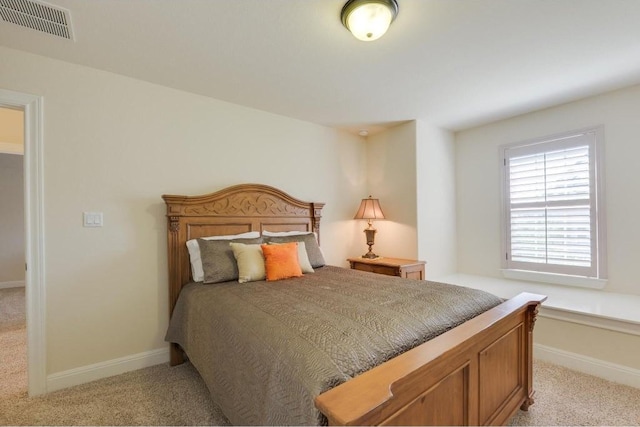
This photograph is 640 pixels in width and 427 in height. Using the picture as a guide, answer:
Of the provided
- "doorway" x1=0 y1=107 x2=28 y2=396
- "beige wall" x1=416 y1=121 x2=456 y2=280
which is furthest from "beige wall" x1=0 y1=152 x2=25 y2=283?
"beige wall" x1=416 y1=121 x2=456 y2=280

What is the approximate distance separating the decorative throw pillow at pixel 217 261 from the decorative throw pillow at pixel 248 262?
0.06 metres

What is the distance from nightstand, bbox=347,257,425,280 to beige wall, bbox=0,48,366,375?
162cm

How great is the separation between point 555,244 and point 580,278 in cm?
38

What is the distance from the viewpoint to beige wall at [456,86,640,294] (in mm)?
2658

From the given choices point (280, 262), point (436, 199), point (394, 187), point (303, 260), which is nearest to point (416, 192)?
point (394, 187)

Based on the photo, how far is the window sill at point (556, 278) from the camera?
2842 millimetres

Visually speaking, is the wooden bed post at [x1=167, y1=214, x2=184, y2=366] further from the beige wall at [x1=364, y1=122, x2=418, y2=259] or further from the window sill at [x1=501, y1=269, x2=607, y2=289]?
the window sill at [x1=501, y1=269, x2=607, y2=289]

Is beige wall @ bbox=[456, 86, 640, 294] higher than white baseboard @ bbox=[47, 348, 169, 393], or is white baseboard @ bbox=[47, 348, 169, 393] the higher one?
beige wall @ bbox=[456, 86, 640, 294]

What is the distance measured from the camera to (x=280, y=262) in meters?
2.35

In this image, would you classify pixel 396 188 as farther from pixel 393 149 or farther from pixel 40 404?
pixel 40 404

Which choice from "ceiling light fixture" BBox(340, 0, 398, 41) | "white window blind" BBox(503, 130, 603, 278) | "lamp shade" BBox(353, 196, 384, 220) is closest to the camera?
"ceiling light fixture" BBox(340, 0, 398, 41)

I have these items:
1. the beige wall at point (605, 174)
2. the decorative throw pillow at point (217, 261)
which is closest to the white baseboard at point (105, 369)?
the decorative throw pillow at point (217, 261)

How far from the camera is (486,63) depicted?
7.22 ft

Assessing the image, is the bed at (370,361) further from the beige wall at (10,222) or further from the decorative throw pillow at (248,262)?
the beige wall at (10,222)
